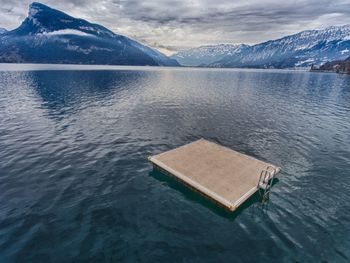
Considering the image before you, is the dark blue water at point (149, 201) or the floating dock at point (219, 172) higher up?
the floating dock at point (219, 172)

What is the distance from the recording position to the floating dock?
17234 millimetres

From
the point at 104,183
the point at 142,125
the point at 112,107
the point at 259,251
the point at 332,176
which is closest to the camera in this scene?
the point at 259,251

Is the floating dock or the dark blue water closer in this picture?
the dark blue water

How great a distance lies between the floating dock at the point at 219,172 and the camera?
1723 cm

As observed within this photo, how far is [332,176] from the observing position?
69.8ft

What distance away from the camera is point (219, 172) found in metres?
20.4

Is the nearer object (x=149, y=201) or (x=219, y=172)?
(x=149, y=201)

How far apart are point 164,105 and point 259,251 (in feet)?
148

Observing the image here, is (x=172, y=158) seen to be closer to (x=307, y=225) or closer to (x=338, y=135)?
(x=307, y=225)

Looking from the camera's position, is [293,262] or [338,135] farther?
[338,135]

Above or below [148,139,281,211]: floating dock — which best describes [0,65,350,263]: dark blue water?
below

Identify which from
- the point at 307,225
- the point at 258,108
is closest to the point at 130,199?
the point at 307,225

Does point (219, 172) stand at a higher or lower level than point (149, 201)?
higher

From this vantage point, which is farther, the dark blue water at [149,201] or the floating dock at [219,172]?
the floating dock at [219,172]
